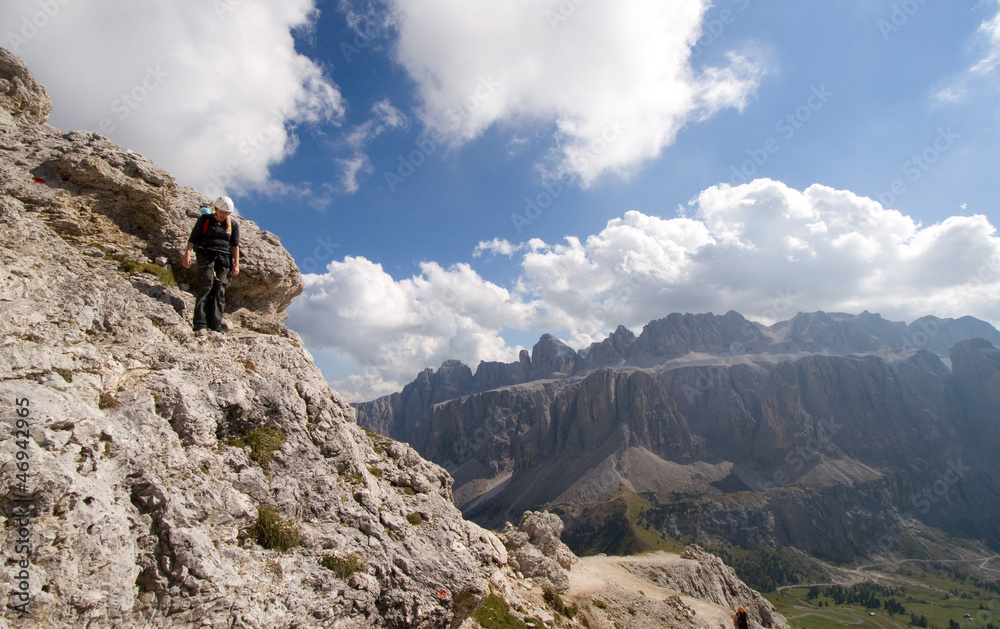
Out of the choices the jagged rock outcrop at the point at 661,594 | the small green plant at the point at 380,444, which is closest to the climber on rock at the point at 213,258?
the small green plant at the point at 380,444

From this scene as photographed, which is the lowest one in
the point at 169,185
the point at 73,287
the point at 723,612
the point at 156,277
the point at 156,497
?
the point at 723,612

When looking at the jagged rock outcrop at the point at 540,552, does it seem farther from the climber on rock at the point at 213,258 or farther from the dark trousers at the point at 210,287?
the climber on rock at the point at 213,258

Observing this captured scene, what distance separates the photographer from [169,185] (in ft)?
66.0

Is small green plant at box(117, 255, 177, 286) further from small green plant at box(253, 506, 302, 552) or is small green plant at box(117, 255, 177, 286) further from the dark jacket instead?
small green plant at box(253, 506, 302, 552)

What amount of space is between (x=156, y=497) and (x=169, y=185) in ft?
48.5

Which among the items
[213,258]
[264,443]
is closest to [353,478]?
[264,443]

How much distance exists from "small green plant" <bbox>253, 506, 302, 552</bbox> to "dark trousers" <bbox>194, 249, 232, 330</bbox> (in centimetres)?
742

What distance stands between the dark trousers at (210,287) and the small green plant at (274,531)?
7.42 metres

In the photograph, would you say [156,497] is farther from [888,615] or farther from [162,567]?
[888,615]

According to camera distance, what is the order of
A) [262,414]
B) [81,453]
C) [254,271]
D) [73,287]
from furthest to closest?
[254,271]
[262,414]
[73,287]
[81,453]

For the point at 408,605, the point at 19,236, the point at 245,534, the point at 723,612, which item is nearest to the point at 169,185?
the point at 19,236

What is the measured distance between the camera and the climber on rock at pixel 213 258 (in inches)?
657

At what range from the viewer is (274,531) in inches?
503

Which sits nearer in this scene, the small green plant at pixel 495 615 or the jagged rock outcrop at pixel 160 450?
the jagged rock outcrop at pixel 160 450
